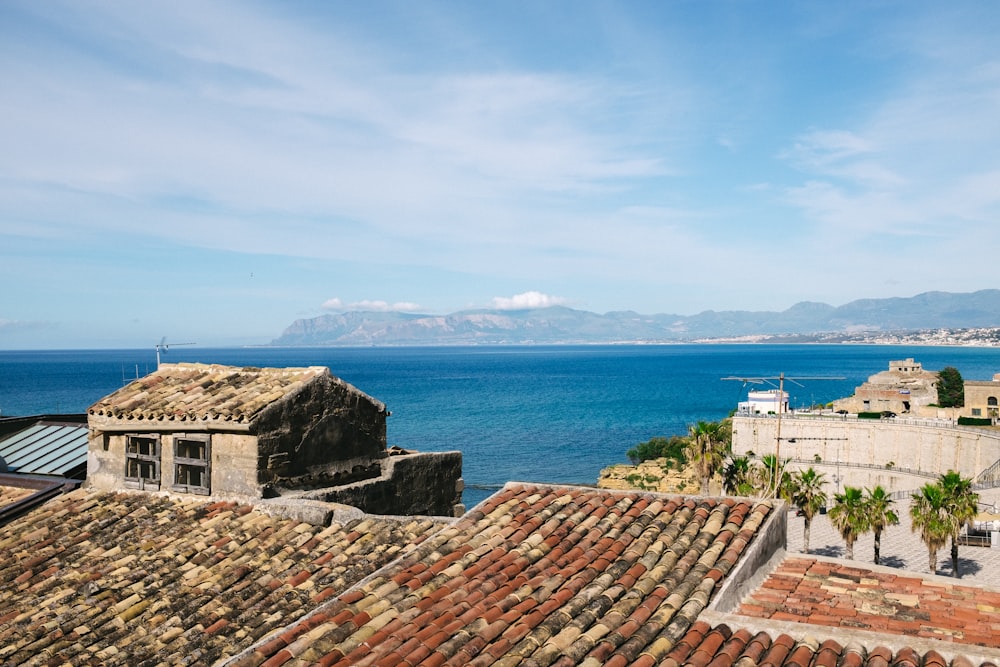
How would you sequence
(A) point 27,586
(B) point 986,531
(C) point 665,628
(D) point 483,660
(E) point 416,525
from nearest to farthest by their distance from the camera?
(D) point 483,660, (C) point 665,628, (A) point 27,586, (E) point 416,525, (B) point 986,531

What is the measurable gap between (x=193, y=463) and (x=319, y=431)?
217cm

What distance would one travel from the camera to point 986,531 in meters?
42.1

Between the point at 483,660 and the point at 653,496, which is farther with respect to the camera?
the point at 653,496

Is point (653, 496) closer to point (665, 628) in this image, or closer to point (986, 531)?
point (665, 628)

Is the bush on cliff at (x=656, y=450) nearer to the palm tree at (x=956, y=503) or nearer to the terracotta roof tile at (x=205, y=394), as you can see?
the palm tree at (x=956, y=503)

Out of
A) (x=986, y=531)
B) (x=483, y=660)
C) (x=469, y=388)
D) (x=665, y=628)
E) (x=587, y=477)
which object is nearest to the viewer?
(x=483, y=660)

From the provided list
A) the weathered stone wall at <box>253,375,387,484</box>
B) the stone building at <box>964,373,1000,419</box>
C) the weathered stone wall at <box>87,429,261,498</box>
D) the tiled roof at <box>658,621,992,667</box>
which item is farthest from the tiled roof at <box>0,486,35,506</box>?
the stone building at <box>964,373,1000,419</box>

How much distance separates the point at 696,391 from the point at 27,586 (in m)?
163

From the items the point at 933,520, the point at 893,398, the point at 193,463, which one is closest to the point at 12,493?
the point at 193,463

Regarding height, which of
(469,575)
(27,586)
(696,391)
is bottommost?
(696,391)

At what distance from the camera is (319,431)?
1431 cm

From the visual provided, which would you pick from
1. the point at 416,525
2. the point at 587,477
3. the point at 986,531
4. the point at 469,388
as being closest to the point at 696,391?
the point at 469,388

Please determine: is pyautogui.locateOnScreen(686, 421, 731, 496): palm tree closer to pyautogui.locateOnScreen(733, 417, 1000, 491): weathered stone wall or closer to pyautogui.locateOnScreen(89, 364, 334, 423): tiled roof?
pyautogui.locateOnScreen(733, 417, 1000, 491): weathered stone wall

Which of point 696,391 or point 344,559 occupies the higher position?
point 344,559
